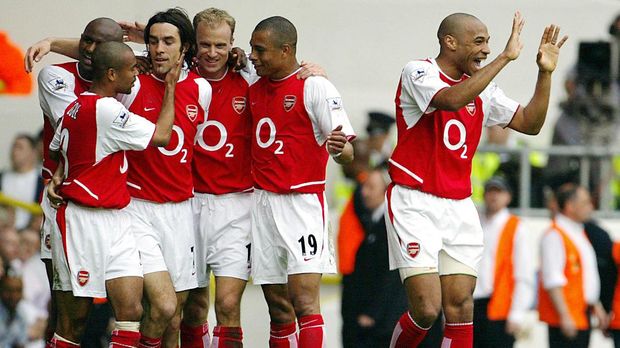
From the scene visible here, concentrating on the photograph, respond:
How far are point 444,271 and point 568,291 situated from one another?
330 centimetres

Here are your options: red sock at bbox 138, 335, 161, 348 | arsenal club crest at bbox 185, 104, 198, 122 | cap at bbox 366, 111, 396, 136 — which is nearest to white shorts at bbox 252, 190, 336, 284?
arsenal club crest at bbox 185, 104, 198, 122

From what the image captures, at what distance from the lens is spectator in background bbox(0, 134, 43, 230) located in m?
13.7

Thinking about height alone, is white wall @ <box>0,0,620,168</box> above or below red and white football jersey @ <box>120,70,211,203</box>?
above

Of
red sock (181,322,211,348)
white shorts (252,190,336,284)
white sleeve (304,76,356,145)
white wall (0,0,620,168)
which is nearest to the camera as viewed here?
white sleeve (304,76,356,145)

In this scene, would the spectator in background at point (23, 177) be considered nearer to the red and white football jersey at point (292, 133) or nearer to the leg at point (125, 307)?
the red and white football jersey at point (292, 133)

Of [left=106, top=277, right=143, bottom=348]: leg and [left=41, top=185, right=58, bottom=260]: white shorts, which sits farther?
[left=41, top=185, right=58, bottom=260]: white shorts

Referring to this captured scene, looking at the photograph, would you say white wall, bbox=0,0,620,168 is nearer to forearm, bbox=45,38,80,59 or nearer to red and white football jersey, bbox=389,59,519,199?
forearm, bbox=45,38,80,59

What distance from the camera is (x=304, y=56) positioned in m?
15.5

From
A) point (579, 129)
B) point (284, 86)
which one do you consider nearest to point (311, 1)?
point (579, 129)

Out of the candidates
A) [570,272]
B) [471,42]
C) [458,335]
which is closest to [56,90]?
[471,42]

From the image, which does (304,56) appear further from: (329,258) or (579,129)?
(329,258)

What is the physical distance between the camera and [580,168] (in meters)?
14.5

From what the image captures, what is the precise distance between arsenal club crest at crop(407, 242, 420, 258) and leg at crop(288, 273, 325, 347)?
599 millimetres

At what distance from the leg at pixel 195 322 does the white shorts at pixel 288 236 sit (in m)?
0.46
